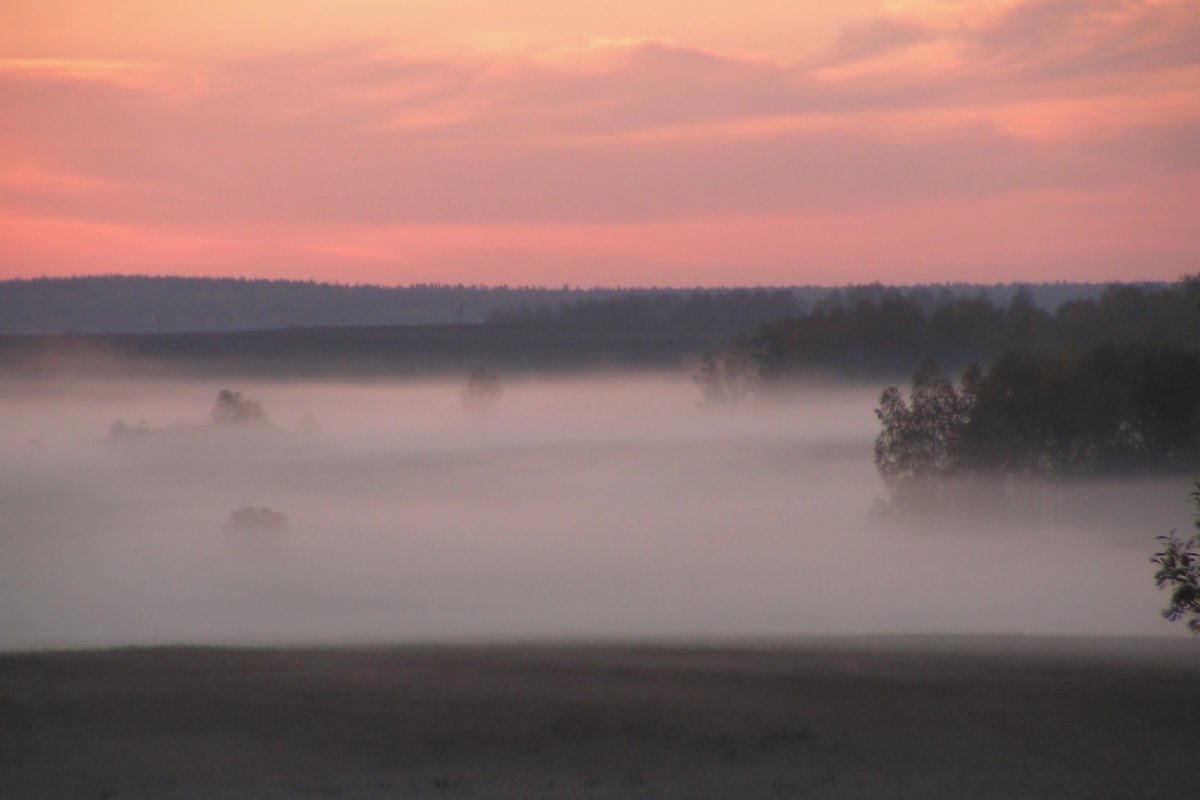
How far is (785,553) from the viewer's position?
79.6m

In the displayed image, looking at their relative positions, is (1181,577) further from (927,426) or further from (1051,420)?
(1051,420)

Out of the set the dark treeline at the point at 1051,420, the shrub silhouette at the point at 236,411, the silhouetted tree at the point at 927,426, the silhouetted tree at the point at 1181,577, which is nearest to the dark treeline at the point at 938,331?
the dark treeline at the point at 1051,420

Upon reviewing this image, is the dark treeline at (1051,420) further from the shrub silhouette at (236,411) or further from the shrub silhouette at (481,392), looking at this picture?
the shrub silhouette at (481,392)

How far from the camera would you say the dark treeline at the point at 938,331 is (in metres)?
109

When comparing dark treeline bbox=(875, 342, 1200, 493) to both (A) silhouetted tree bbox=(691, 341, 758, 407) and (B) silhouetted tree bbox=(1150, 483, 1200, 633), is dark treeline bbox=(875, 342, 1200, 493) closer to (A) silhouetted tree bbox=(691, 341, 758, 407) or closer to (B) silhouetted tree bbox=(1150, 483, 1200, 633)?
(B) silhouetted tree bbox=(1150, 483, 1200, 633)

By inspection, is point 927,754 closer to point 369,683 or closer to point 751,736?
point 751,736

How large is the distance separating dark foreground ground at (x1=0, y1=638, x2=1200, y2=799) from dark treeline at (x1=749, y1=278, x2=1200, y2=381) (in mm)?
79154

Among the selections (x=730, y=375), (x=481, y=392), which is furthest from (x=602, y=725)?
(x=481, y=392)

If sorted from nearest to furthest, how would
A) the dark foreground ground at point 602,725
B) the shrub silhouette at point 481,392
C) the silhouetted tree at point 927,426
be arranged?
the dark foreground ground at point 602,725 < the silhouetted tree at point 927,426 < the shrub silhouette at point 481,392

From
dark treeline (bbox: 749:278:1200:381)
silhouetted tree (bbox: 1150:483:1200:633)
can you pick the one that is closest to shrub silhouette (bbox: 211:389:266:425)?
dark treeline (bbox: 749:278:1200:381)

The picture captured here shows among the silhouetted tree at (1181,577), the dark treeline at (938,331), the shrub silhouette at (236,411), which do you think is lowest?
the silhouetted tree at (1181,577)

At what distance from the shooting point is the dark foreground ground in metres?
21.7

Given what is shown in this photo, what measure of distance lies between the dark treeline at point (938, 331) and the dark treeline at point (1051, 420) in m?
34.3

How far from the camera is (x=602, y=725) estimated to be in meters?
25.5
